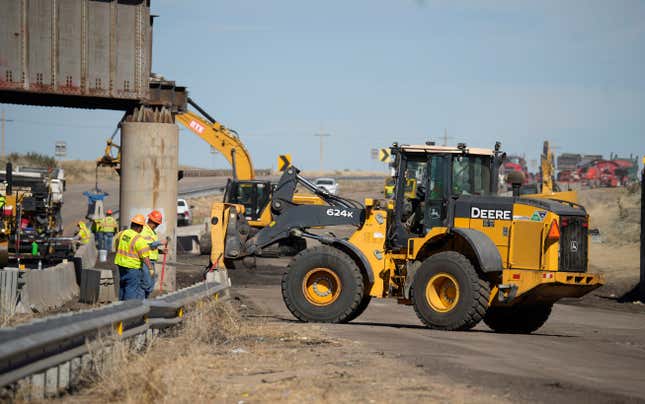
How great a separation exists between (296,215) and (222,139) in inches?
757

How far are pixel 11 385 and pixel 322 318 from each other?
339 inches

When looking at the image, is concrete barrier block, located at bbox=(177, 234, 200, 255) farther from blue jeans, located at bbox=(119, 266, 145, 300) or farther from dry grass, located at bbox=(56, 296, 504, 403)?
dry grass, located at bbox=(56, 296, 504, 403)

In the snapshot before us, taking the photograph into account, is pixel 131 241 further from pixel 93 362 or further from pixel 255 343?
pixel 93 362

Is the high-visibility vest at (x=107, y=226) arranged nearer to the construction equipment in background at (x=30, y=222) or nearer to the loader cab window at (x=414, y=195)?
the construction equipment in background at (x=30, y=222)

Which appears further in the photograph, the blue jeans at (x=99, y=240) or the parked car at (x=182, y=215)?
the parked car at (x=182, y=215)

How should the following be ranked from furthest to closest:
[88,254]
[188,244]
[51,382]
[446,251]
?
[188,244] → [88,254] → [446,251] → [51,382]

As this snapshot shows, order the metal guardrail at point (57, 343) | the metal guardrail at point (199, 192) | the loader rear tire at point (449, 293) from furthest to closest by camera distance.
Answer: the metal guardrail at point (199, 192), the loader rear tire at point (449, 293), the metal guardrail at point (57, 343)

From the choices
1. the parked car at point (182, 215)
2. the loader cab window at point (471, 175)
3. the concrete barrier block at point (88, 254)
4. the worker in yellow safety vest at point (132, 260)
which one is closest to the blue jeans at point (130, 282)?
the worker in yellow safety vest at point (132, 260)

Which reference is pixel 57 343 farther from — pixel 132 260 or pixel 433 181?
pixel 433 181

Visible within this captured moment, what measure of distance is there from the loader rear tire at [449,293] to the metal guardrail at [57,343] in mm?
5245

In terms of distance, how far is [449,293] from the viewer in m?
16.1

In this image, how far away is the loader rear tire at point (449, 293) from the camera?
15.6 metres

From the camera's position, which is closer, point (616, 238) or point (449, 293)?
point (449, 293)

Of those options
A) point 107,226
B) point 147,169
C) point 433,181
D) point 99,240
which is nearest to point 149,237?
point 433,181
